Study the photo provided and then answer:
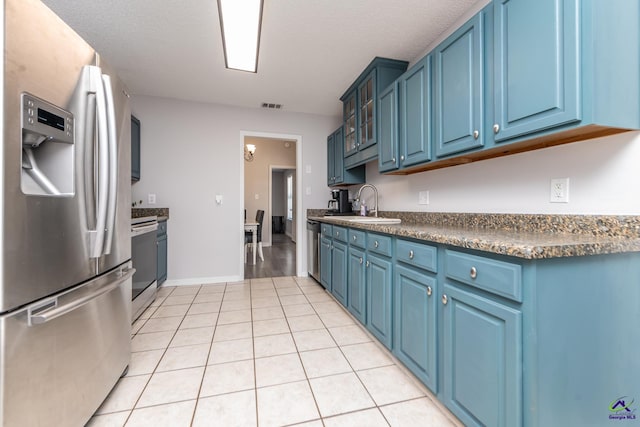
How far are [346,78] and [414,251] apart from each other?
2278 mm

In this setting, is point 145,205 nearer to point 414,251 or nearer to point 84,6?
point 84,6

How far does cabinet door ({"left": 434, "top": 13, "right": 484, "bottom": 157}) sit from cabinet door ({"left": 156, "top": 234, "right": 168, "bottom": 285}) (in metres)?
3.14

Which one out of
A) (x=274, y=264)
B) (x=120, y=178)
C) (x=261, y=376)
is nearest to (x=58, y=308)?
(x=120, y=178)

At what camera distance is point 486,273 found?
3.40 feet

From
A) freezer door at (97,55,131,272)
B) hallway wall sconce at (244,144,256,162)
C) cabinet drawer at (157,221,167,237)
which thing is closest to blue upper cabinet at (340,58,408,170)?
freezer door at (97,55,131,272)

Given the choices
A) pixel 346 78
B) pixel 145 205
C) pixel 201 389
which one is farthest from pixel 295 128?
pixel 201 389

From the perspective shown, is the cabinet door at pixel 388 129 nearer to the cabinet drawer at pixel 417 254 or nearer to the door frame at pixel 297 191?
the cabinet drawer at pixel 417 254

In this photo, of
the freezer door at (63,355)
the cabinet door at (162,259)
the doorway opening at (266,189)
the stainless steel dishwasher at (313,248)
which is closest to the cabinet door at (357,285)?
the stainless steel dishwasher at (313,248)

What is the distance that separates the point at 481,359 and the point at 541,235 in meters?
0.64

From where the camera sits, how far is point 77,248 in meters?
1.14

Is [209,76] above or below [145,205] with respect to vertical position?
above

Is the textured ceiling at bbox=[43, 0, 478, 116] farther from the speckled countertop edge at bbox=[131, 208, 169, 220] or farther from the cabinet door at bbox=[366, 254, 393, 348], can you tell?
the cabinet door at bbox=[366, 254, 393, 348]

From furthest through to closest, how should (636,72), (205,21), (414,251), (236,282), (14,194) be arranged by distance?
(236,282) < (205,21) < (414,251) < (636,72) < (14,194)

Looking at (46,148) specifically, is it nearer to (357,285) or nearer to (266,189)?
(357,285)
